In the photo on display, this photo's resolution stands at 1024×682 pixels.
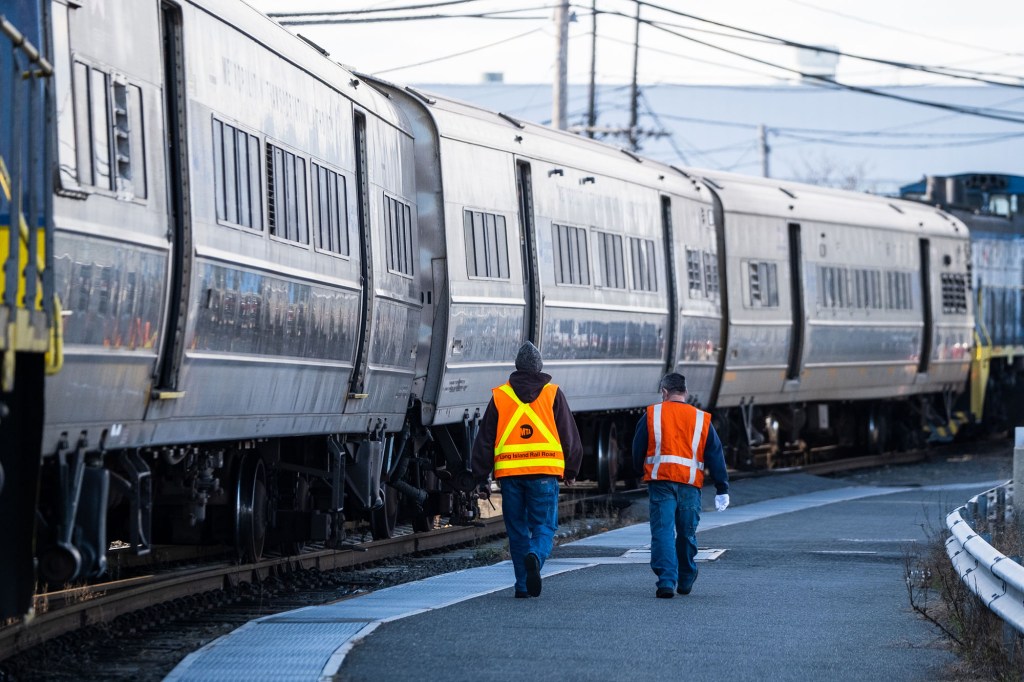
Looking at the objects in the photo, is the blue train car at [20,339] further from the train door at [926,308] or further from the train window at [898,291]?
the train door at [926,308]

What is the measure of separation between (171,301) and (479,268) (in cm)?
732

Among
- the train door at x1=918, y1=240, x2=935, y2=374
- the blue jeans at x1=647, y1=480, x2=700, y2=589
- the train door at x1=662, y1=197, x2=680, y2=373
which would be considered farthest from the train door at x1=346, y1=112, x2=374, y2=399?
the train door at x1=918, y1=240, x2=935, y2=374

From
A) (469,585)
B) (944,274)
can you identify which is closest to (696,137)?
(944,274)

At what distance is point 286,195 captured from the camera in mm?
11781

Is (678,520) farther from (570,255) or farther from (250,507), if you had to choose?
(570,255)

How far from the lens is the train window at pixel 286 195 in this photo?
11484mm

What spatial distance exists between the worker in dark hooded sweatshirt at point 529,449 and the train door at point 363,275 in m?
1.78

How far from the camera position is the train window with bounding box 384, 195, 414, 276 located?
14.6 metres

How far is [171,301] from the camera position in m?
9.59

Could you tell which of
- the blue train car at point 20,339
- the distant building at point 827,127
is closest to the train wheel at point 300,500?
the blue train car at point 20,339

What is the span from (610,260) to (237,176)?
10.5 meters

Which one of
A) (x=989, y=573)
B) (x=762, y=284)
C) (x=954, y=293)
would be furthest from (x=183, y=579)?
(x=954, y=293)

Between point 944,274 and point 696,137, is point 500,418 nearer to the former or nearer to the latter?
point 944,274

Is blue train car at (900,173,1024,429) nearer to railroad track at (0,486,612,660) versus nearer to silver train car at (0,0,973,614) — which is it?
silver train car at (0,0,973,614)
